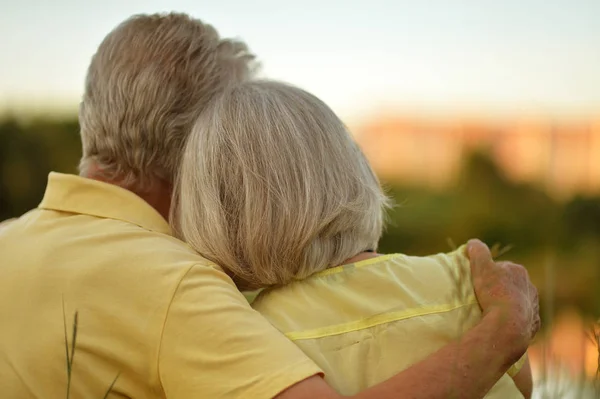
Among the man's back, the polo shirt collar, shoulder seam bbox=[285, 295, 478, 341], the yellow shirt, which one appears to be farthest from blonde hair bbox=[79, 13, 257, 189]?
shoulder seam bbox=[285, 295, 478, 341]

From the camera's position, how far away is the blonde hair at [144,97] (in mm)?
2762

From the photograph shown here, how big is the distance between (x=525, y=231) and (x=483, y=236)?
3.15 ft

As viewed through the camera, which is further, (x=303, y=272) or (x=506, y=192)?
(x=506, y=192)

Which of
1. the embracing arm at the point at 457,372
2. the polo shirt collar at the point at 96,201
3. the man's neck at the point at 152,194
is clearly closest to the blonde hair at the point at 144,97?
the man's neck at the point at 152,194

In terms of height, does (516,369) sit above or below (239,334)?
below

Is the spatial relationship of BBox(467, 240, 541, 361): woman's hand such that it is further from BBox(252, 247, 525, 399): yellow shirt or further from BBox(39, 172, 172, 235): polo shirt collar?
BBox(39, 172, 172, 235): polo shirt collar

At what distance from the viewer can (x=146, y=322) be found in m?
2.00

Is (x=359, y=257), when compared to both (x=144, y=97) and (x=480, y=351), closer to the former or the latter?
(x=480, y=351)

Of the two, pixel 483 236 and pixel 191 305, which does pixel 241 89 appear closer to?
pixel 191 305

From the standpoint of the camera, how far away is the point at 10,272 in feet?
7.17

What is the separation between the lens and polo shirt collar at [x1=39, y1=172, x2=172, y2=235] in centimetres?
238

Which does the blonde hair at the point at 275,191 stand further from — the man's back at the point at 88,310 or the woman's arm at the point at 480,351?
the woman's arm at the point at 480,351

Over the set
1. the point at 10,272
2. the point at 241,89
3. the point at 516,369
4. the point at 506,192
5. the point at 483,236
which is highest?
the point at 241,89

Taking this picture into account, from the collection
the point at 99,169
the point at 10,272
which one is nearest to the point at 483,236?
the point at 99,169
